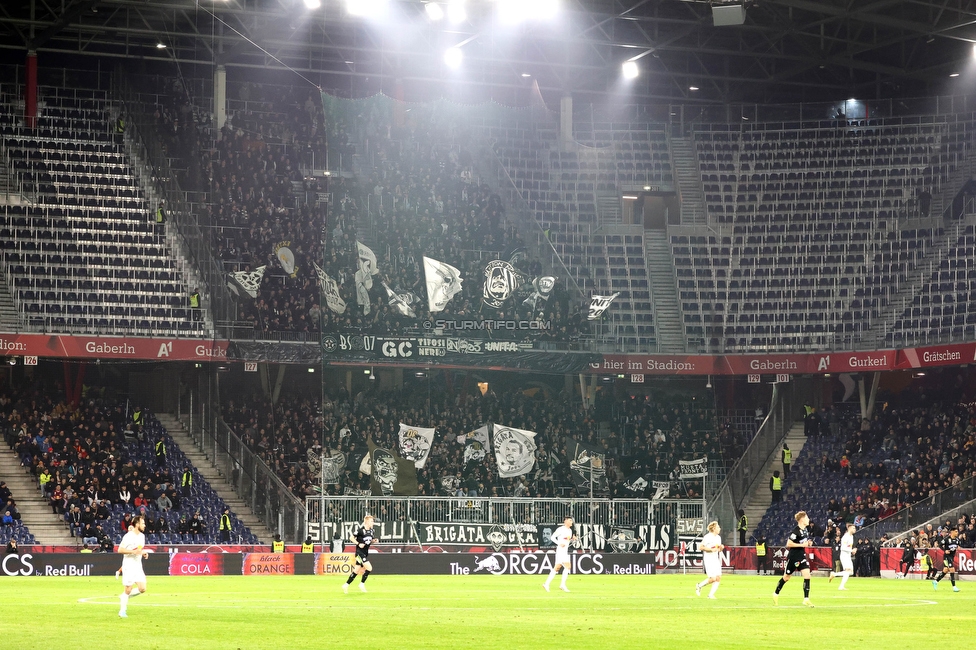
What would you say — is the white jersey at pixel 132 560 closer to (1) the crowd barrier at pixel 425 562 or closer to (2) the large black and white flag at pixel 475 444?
(1) the crowd barrier at pixel 425 562

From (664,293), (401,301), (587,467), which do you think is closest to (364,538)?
(587,467)

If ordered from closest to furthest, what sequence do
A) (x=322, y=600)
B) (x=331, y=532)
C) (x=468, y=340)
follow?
(x=322, y=600) < (x=331, y=532) < (x=468, y=340)

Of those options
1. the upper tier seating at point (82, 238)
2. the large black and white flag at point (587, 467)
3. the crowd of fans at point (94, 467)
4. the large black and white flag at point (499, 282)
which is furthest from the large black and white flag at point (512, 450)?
the upper tier seating at point (82, 238)

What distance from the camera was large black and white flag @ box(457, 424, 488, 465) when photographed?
5434 cm

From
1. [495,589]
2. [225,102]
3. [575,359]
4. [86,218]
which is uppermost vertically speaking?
[225,102]

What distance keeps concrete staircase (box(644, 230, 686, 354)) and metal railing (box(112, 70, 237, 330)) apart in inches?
738

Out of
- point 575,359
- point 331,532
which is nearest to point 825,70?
point 575,359

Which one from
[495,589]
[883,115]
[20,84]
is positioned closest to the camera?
[495,589]

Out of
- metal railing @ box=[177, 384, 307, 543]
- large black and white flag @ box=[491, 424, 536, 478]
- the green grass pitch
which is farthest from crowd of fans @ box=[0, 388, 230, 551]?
large black and white flag @ box=[491, 424, 536, 478]

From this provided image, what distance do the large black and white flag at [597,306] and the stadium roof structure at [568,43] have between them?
11.9 meters

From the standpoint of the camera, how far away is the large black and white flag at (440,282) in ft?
183

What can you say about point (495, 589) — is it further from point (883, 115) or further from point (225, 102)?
point (883, 115)

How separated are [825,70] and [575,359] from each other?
22.2 meters

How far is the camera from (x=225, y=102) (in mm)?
60250
